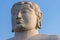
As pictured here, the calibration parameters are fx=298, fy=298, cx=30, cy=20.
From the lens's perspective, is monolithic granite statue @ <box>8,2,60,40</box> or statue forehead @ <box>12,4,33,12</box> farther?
statue forehead @ <box>12,4,33,12</box>

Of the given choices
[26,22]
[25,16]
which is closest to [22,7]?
[25,16]

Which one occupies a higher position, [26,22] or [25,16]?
[25,16]

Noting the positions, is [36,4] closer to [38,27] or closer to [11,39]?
[38,27]

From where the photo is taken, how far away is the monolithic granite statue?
29.4ft

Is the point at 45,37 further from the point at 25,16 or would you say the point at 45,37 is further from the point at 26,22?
the point at 25,16

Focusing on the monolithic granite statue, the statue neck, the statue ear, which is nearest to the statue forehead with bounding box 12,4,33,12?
the monolithic granite statue

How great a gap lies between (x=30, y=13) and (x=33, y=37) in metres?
0.75

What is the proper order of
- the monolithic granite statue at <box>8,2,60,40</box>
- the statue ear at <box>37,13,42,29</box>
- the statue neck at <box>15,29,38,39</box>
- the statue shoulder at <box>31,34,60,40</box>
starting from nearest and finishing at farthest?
the statue shoulder at <box>31,34,60,40</box>, the monolithic granite statue at <box>8,2,60,40</box>, the statue neck at <box>15,29,38,39</box>, the statue ear at <box>37,13,42,29</box>

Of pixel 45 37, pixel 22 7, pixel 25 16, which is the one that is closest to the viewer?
pixel 45 37

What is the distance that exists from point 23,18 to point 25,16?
0.09m

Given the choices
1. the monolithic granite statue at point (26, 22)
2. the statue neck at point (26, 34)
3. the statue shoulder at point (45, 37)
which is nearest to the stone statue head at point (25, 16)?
Answer: the monolithic granite statue at point (26, 22)

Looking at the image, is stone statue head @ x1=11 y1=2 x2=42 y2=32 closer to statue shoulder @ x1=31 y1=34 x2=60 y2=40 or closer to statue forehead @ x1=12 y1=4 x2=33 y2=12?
statue forehead @ x1=12 y1=4 x2=33 y2=12

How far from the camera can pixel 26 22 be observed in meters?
9.03

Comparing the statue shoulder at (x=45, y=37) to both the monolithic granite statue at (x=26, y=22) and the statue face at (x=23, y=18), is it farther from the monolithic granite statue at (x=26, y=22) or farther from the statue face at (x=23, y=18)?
the statue face at (x=23, y=18)
